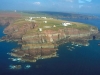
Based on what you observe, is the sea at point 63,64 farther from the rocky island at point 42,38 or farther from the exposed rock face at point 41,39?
the exposed rock face at point 41,39

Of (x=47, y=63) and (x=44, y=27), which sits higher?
(x=44, y=27)

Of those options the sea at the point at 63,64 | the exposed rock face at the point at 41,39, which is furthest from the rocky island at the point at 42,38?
the sea at the point at 63,64

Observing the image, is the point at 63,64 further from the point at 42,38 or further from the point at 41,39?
the point at 42,38

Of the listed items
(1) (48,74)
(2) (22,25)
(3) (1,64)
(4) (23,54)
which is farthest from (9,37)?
(1) (48,74)

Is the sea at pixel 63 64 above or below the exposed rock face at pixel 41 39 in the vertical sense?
below

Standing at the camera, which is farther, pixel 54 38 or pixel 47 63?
pixel 54 38

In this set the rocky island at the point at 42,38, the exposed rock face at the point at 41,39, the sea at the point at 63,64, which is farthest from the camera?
the rocky island at the point at 42,38

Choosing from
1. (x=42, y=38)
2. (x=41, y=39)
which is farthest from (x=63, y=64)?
(x=42, y=38)

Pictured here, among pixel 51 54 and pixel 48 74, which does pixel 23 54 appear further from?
pixel 48 74

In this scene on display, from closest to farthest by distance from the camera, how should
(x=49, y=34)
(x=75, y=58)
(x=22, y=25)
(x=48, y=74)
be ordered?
1. (x=48, y=74)
2. (x=75, y=58)
3. (x=49, y=34)
4. (x=22, y=25)
